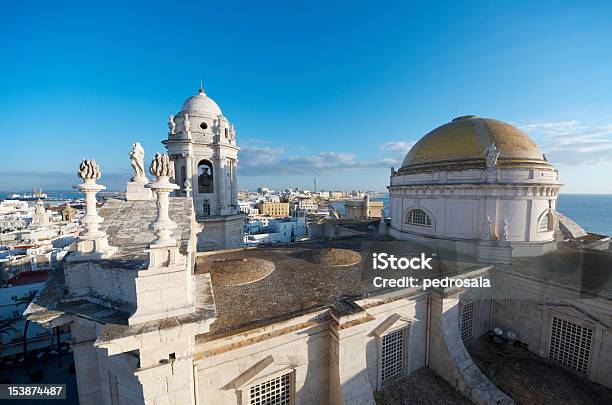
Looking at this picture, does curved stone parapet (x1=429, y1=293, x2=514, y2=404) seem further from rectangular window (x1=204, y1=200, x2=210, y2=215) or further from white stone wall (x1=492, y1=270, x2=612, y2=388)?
rectangular window (x1=204, y1=200, x2=210, y2=215)

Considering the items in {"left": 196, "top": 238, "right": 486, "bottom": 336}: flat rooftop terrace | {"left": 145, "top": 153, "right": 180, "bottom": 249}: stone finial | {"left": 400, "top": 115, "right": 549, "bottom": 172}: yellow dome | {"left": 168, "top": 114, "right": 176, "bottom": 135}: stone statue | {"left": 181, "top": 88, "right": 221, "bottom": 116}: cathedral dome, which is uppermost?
{"left": 181, "top": 88, "right": 221, "bottom": 116}: cathedral dome

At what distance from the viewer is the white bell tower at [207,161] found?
2217 cm

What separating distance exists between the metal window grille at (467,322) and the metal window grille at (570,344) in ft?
12.2

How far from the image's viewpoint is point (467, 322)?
15.3 metres

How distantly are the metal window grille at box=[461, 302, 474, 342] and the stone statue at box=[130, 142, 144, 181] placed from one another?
20604 mm

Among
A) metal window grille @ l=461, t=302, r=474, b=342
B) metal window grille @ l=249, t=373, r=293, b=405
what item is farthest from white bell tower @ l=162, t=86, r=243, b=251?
metal window grille @ l=461, t=302, r=474, b=342

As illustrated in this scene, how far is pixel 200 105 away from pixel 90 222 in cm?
1764

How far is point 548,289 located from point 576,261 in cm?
690

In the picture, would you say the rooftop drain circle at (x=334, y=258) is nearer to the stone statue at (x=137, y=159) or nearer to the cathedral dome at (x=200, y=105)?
the stone statue at (x=137, y=159)

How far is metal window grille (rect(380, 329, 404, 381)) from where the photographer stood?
12.1m

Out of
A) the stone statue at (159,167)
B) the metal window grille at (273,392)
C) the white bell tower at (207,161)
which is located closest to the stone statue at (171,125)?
the white bell tower at (207,161)

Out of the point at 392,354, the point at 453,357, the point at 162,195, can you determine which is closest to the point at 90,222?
the point at 162,195

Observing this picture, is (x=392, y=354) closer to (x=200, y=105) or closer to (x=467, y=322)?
(x=467, y=322)

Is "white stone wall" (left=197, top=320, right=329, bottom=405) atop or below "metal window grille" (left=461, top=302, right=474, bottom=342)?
atop
